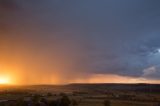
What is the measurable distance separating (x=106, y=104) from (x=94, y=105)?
15.5ft

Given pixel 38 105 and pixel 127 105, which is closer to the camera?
pixel 38 105

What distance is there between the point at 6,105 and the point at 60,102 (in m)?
17.2

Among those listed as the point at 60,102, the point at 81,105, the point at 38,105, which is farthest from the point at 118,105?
the point at 38,105

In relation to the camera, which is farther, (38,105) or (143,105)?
(143,105)

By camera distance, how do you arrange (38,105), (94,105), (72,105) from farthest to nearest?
(94,105)
(72,105)
(38,105)

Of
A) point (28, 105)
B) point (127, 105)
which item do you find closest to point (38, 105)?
point (28, 105)

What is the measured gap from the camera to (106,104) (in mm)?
113000

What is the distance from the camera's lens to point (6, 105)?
94.9 m

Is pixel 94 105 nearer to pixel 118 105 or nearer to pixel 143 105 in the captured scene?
pixel 118 105

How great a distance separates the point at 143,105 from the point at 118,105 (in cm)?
1009

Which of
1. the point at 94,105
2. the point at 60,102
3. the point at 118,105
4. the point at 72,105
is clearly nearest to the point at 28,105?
the point at 60,102

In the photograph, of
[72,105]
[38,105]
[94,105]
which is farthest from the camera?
[94,105]

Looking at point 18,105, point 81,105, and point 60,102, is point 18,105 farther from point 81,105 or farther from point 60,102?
point 81,105

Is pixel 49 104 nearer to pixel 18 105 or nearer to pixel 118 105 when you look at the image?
pixel 18 105
